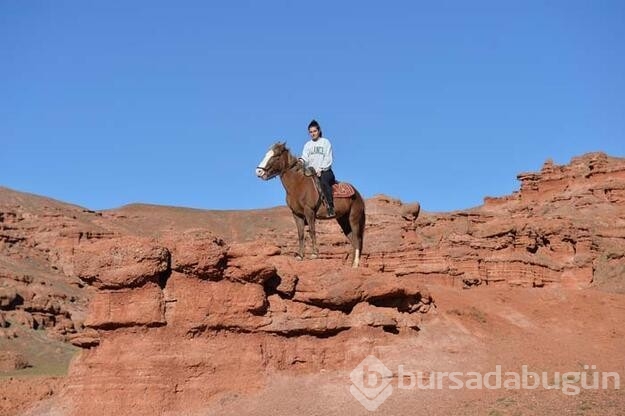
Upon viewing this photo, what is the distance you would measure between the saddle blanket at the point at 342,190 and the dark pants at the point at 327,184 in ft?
0.48

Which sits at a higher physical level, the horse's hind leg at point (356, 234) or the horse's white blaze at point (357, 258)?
the horse's hind leg at point (356, 234)

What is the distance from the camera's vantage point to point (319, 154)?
1561cm

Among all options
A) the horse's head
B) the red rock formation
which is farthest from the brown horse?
the red rock formation

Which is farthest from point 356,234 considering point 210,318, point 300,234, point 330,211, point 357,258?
point 210,318

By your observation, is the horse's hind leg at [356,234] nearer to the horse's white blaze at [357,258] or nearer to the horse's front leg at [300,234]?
the horse's white blaze at [357,258]

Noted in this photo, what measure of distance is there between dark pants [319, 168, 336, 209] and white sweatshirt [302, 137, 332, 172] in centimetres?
13

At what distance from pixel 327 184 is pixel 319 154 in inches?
27.2

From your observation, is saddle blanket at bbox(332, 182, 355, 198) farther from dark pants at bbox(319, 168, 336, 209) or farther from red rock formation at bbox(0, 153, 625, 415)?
red rock formation at bbox(0, 153, 625, 415)

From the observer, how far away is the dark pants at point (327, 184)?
15367 mm

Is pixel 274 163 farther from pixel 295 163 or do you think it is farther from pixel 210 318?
pixel 210 318

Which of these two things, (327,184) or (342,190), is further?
(342,190)

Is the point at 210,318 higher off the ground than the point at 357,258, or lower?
lower

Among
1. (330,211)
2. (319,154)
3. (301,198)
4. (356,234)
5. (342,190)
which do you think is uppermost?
(319,154)

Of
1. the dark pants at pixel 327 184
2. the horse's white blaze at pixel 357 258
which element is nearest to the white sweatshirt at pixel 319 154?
the dark pants at pixel 327 184
